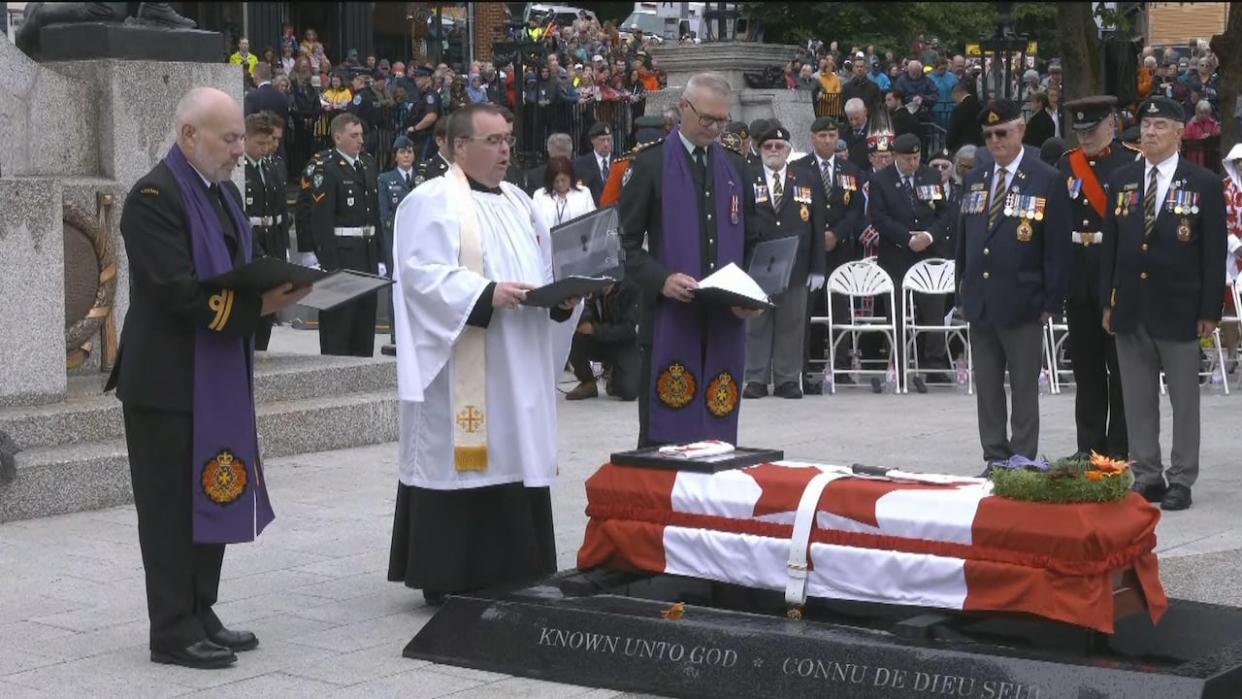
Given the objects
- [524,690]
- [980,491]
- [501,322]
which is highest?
[501,322]

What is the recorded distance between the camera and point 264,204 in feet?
49.1

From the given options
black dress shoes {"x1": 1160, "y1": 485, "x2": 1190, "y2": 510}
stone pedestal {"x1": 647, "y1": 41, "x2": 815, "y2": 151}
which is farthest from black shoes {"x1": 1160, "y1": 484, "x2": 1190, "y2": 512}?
stone pedestal {"x1": 647, "y1": 41, "x2": 815, "y2": 151}

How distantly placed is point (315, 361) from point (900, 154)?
535 cm

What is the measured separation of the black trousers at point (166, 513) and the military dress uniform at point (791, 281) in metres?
8.11

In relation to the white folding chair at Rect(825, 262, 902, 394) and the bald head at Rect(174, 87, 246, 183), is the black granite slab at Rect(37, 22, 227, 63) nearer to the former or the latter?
the bald head at Rect(174, 87, 246, 183)

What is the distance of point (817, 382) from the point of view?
593 inches

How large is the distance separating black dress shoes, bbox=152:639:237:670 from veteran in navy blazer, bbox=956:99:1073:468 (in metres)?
Result: 4.57

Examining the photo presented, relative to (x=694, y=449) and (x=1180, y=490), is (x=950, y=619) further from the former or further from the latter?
(x=1180, y=490)

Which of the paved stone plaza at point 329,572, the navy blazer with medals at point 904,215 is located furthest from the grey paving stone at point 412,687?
the navy blazer with medals at point 904,215

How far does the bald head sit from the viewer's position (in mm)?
6809

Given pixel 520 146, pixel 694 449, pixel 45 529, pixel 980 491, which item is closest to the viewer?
pixel 980 491

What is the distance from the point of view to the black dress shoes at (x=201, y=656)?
6758 millimetres

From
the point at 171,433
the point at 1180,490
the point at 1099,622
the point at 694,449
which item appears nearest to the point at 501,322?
the point at 694,449

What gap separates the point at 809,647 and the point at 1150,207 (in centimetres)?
438
